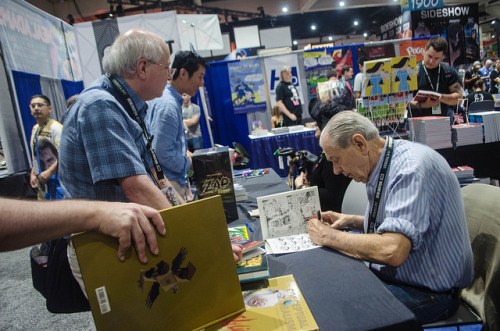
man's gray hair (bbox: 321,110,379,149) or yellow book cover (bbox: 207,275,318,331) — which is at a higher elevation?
man's gray hair (bbox: 321,110,379,149)

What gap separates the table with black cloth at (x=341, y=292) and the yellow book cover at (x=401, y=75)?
8.29 feet

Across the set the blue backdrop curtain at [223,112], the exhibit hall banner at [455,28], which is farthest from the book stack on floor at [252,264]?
the exhibit hall banner at [455,28]

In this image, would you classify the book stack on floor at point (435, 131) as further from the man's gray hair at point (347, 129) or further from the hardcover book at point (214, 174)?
the hardcover book at point (214, 174)

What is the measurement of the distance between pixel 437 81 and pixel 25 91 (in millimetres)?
5607

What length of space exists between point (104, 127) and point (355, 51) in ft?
25.7

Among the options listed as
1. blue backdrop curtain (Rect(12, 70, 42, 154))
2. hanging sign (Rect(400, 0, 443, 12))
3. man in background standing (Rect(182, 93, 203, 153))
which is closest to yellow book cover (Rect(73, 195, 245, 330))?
blue backdrop curtain (Rect(12, 70, 42, 154))

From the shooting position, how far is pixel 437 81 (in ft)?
11.8

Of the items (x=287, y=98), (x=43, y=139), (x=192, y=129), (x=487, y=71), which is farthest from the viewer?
(x=487, y=71)

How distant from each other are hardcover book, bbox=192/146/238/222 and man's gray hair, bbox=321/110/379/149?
67 cm

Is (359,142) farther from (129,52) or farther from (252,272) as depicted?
(129,52)

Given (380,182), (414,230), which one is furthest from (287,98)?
(414,230)

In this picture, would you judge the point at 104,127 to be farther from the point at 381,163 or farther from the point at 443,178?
the point at 443,178

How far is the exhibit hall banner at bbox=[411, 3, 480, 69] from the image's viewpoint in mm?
10078

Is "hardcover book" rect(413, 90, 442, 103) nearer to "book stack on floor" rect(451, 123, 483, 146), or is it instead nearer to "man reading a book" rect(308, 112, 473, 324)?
"book stack on floor" rect(451, 123, 483, 146)
